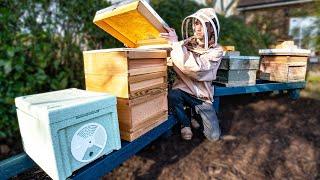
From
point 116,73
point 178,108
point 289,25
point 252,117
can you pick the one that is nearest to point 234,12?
point 289,25

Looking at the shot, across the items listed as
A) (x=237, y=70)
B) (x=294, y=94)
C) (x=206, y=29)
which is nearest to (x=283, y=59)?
(x=294, y=94)

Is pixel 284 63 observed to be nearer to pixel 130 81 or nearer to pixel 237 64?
pixel 237 64

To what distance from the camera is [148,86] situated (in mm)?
2293

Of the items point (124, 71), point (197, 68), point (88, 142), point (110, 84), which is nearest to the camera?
point (88, 142)

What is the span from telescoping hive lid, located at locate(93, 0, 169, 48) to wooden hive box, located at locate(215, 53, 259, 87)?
1.06 meters

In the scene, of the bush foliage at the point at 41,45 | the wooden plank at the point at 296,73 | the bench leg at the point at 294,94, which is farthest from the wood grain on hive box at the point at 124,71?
the bench leg at the point at 294,94

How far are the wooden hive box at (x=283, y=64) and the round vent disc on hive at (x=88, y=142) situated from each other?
10.7ft

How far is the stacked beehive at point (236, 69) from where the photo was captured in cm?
355

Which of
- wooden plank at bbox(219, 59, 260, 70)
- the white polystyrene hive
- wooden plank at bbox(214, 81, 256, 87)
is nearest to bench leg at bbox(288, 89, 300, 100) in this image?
wooden plank at bbox(214, 81, 256, 87)

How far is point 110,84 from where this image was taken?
214 centimetres

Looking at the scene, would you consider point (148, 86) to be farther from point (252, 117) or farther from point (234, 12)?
point (234, 12)

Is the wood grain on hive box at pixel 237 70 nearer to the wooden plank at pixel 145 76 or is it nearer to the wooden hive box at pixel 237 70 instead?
the wooden hive box at pixel 237 70

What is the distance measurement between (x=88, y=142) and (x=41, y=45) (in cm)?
246

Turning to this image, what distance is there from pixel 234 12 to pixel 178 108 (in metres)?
11.6
